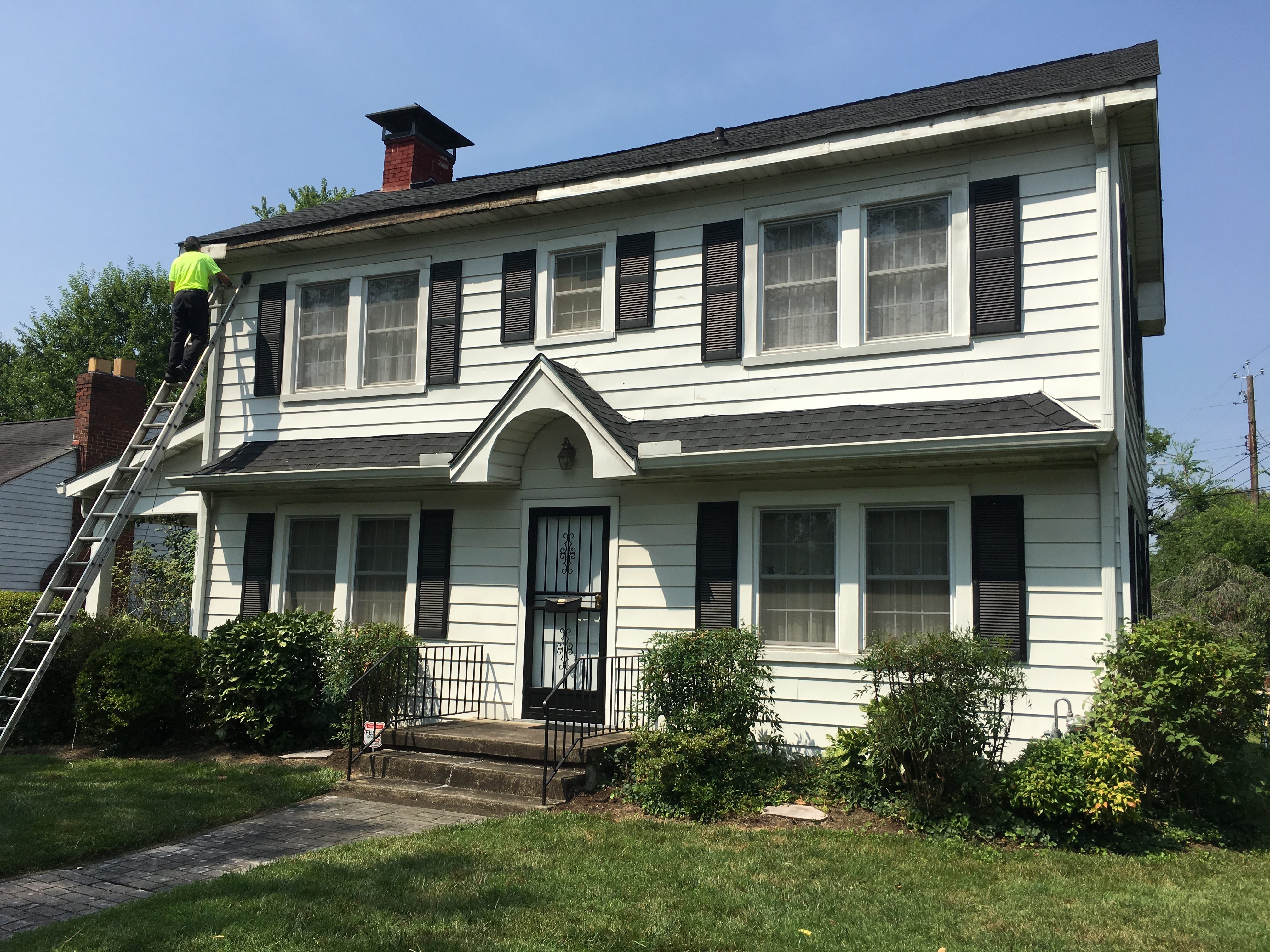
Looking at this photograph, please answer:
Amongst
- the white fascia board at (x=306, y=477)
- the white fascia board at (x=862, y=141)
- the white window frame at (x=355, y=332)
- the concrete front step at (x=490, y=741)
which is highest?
the white fascia board at (x=862, y=141)

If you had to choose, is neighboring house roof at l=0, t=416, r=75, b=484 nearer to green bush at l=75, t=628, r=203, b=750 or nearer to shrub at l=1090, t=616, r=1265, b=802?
green bush at l=75, t=628, r=203, b=750

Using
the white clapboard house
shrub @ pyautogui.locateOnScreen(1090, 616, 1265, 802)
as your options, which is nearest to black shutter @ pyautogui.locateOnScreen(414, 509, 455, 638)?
the white clapboard house

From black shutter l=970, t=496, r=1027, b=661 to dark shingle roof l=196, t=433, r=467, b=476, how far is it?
220 inches

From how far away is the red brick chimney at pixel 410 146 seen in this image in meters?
15.4

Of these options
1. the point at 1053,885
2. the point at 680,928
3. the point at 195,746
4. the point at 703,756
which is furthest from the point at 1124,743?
the point at 195,746

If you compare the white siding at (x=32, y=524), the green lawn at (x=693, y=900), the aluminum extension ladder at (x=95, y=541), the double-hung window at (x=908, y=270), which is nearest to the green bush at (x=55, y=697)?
the aluminum extension ladder at (x=95, y=541)

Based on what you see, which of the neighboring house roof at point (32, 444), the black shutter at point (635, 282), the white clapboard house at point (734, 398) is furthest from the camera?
the neighboring house roof at point (32, 444)

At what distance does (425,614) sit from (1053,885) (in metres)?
7.12

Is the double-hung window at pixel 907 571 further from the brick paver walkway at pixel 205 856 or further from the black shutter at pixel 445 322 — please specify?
the black shutter at pixel 445 322

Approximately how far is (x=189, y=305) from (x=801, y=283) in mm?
7556

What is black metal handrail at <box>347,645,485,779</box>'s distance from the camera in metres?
9.72

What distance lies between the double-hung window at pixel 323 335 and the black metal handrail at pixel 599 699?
4951 millimetres

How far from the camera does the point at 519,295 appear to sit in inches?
440

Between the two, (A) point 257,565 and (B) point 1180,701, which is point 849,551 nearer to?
(B) point 1180,701
